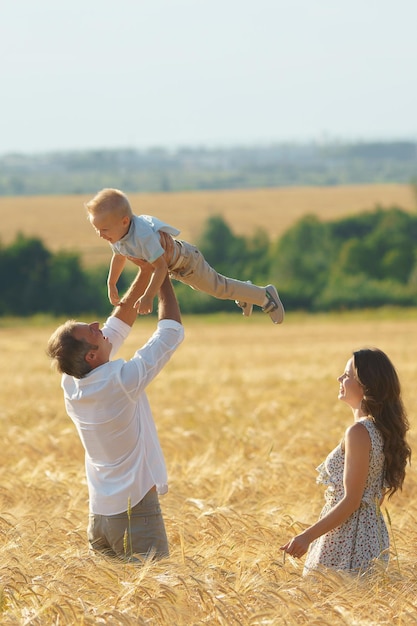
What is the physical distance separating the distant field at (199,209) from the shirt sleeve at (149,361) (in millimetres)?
67490

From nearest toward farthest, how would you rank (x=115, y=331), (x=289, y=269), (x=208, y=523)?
(x=115, y=331) < (x=208, y=523) < (x=289, y=269)

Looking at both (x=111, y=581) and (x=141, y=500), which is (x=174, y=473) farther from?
(x=111, y=581)

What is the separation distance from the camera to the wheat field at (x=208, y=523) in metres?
4.06

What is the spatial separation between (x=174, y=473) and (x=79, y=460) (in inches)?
51.2

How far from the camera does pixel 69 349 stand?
16.1 ft

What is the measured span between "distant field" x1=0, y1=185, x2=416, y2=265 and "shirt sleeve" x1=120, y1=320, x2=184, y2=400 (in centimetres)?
6749

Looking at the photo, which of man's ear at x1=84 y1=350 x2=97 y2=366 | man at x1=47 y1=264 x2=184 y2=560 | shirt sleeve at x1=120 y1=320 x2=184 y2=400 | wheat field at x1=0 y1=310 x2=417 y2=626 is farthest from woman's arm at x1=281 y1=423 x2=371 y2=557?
man's ear at x1=84 y1=350 x2=97 y2=366


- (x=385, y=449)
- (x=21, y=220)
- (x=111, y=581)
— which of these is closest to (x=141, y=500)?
(x=111, y=581)

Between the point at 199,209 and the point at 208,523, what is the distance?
11030 cm

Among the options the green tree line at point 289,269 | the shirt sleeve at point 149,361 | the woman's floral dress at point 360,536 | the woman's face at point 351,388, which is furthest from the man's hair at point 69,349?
the green tree line at point 289,269

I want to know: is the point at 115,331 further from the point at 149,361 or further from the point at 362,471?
the point at 362,471

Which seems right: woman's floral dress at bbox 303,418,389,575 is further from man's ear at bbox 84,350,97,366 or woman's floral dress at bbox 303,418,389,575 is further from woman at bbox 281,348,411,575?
man's ear at bbox 84,350,97,366

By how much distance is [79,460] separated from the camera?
31.2ft

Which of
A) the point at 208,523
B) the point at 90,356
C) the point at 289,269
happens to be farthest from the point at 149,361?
the point at 289,269
